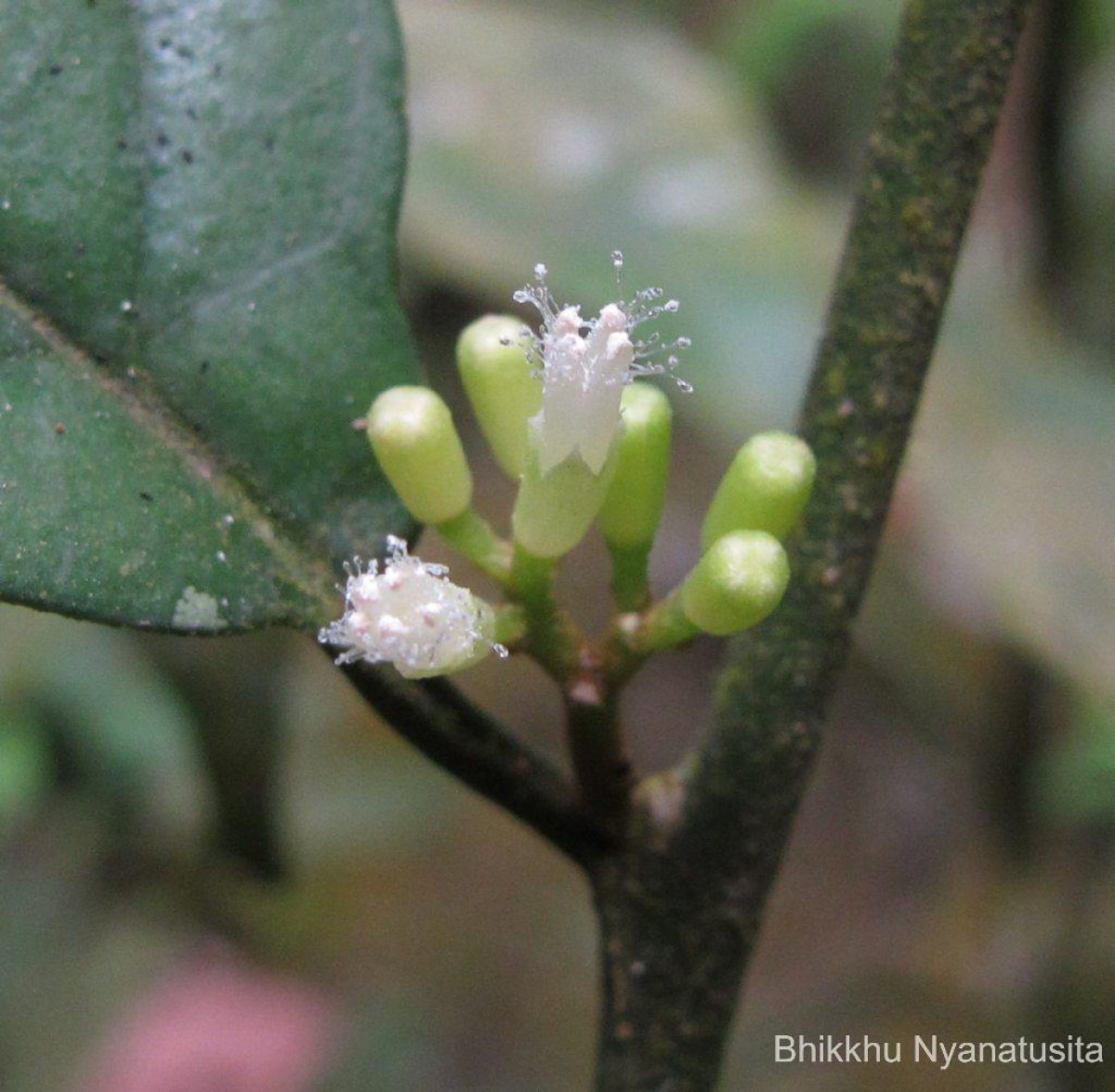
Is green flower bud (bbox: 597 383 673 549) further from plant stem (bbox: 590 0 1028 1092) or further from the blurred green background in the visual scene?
the blurred green background

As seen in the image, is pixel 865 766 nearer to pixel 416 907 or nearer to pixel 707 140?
pixel 416 907

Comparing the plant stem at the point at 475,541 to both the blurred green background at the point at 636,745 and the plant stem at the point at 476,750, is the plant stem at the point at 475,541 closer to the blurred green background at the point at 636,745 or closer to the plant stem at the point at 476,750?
the plant stem at the point at 476,750

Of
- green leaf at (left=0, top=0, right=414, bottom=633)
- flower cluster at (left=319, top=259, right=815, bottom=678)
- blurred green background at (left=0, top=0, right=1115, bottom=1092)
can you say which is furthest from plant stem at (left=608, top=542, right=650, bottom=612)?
blurred green background at (left=0, top=0, right=1115, bottom=1092)

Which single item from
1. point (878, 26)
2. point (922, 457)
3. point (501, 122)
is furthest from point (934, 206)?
point (878, 26)

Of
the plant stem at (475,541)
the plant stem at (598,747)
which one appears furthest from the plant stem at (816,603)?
the plant stem at (475,541)

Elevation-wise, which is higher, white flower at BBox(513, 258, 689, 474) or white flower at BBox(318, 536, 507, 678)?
white flower at BBox(513, 258, 689, 474)

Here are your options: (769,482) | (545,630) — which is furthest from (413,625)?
(769,482)

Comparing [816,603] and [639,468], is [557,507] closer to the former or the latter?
[639,468]
